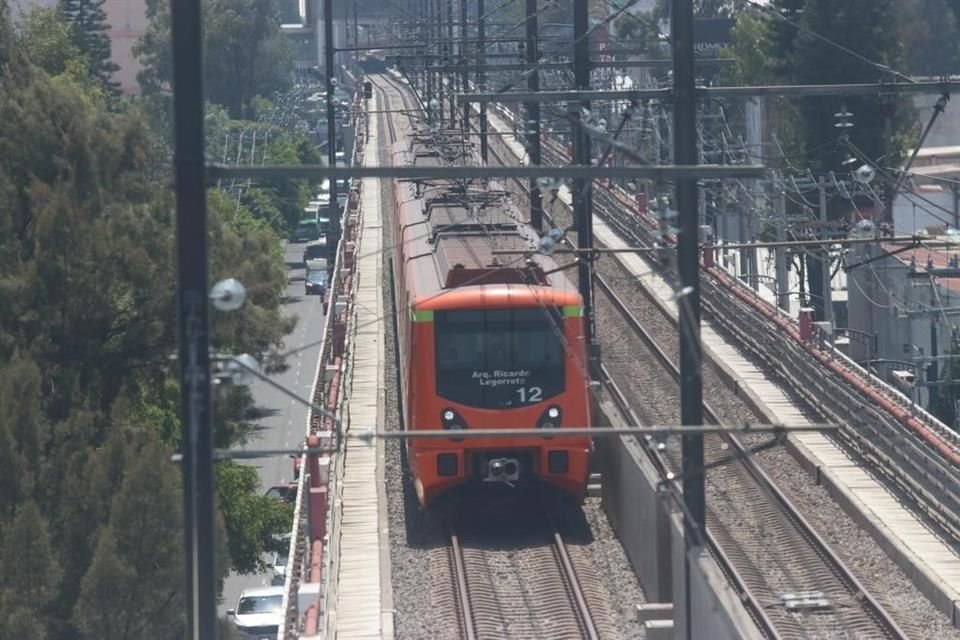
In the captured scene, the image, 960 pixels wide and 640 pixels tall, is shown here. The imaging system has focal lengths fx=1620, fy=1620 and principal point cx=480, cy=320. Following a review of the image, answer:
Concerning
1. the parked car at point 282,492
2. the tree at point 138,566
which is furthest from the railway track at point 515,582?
the parked car at point 282,492

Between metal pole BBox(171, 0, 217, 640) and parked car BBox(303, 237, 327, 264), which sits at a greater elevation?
Result: metal pole BBox(171, 0, 217, 640)

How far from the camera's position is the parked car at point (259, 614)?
2283 centimetres

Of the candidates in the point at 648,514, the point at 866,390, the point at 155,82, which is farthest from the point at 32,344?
the point at 155,82

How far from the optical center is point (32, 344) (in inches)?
679

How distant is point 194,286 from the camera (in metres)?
6.95

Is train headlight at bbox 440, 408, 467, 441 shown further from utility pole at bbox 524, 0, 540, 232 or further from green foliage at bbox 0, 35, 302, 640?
utility pole at bbox 524, 0, 540, 232

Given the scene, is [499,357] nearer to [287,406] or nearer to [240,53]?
[287,406]

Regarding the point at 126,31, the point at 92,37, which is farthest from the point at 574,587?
the point at 126,31

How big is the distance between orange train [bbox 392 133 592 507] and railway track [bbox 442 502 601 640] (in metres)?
0.62

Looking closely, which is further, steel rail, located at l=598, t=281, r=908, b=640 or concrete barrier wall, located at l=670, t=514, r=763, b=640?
steel rail, located at l=598, t=281, r=908, b=640

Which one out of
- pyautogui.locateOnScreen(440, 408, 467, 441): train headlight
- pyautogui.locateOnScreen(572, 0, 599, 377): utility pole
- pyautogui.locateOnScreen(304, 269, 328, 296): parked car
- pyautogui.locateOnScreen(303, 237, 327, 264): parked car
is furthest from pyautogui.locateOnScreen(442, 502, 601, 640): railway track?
pyautogui.locateOnScreen(303, 237, 327, 264): parked car

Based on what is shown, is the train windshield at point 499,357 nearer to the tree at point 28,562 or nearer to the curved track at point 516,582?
the curved track at point 516,582

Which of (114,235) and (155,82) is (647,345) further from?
(155,82)

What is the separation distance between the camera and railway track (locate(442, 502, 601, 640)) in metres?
11.9
